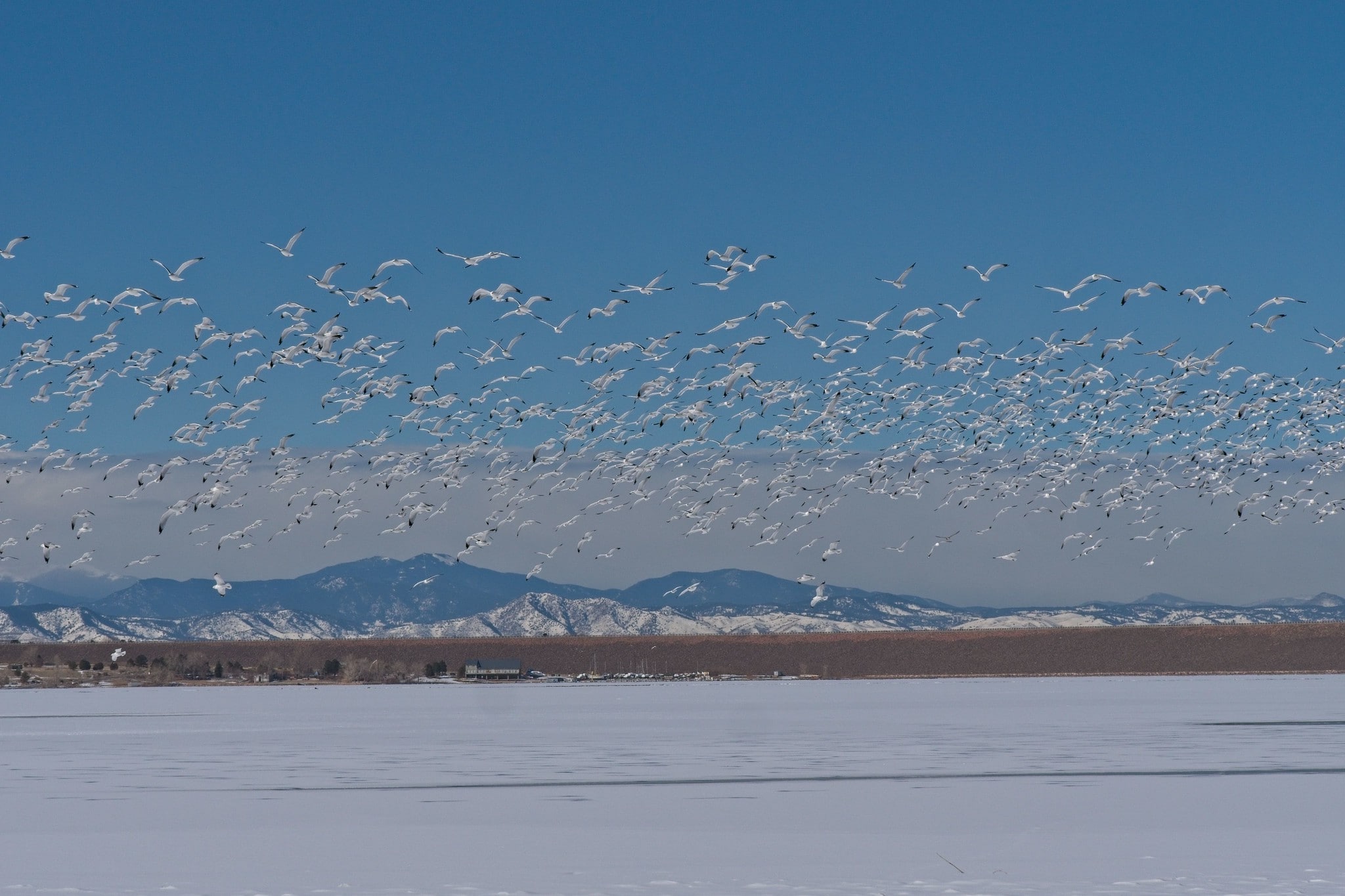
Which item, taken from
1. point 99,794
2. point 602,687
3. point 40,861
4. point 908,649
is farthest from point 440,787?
point 908,649

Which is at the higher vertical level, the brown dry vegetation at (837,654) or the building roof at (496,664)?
the brown dry vegetation at (837,654)

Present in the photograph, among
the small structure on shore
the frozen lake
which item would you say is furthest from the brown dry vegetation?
the frozen lake

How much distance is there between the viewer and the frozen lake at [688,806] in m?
18.0

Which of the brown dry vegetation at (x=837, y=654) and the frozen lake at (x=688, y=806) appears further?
the brown dry vegetation at (x=837, y=654)

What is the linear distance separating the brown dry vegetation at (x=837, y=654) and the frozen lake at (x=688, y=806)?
67.2m

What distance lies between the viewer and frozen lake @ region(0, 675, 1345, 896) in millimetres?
17984

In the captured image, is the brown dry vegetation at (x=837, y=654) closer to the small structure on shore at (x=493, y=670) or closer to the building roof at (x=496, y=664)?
the small structure on shore at (x=493, y=670)

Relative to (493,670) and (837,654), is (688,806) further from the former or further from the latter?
(837,654)

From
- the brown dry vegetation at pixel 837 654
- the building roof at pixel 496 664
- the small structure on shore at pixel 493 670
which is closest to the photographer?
the brown dry vegetation at pixel 837 654

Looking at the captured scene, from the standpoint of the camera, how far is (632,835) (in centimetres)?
2128

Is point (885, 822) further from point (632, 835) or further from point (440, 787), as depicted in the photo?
point (440, 787)

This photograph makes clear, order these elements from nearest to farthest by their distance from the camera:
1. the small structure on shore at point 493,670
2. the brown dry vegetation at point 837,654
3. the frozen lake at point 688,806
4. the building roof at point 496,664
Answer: the frozen lake at point 688,806 < the brown dry vegetation at point 837,654 < the small structure on shore at point 493,670 < the building roof at point 496,664

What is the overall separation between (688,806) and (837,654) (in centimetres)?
10168

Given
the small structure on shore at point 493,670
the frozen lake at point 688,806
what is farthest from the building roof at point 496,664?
the frozen lake at point 688,806
